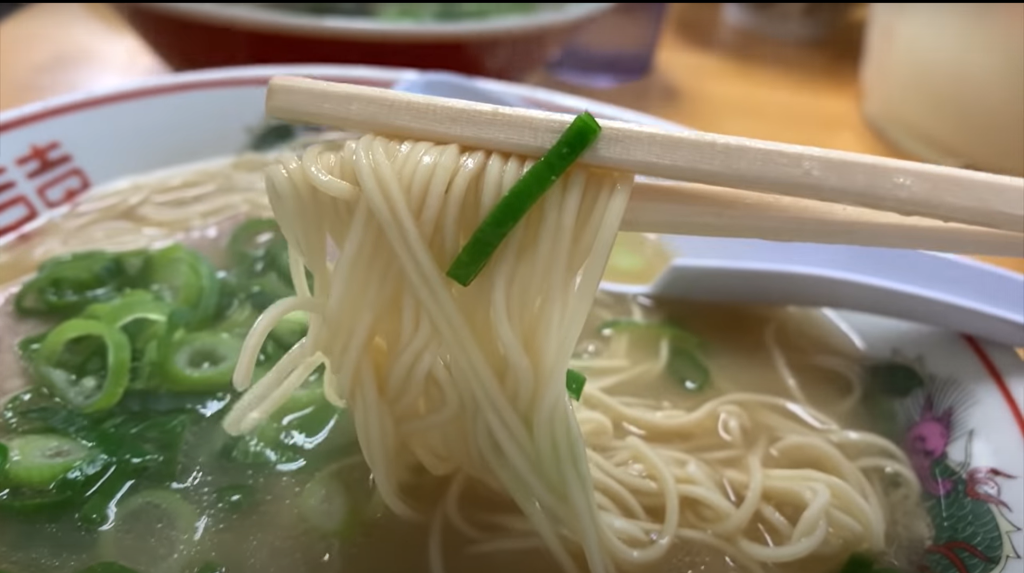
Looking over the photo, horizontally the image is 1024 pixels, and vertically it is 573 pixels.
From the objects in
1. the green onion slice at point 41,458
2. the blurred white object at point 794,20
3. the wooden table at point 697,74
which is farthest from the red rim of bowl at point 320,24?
the blurred white object at point 794,20

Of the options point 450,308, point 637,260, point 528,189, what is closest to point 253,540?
point 450,308

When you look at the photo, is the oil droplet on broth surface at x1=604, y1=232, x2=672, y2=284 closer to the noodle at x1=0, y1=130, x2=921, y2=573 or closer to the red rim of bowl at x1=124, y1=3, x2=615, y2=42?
the noodle at x1=0, y1=130, x2=921, y2=573

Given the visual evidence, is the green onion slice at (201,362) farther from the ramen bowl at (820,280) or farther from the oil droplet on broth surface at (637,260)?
the oil droplet on broth surface at (637,260)

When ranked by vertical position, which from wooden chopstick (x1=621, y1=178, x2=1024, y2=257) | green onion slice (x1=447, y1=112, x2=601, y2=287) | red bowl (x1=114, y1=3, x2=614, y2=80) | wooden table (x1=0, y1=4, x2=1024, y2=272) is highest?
green onion slice (x1=447, y1=112, x2=601, y2=287)

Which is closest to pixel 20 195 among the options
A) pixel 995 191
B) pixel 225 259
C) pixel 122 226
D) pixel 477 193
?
pixel 122 226

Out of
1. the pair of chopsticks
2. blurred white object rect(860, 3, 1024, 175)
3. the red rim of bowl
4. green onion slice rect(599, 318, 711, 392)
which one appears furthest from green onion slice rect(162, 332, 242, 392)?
blurred white object rect(860, 3, 1024, 175)

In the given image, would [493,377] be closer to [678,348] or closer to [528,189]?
[528,189]
